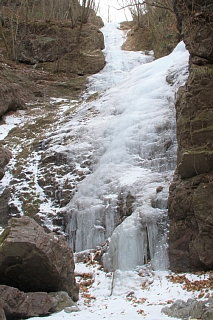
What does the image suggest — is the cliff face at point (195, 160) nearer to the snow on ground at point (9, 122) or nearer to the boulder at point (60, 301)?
the boulder at point (60, 301)

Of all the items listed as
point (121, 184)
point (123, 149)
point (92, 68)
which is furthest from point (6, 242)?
point (92, 68)

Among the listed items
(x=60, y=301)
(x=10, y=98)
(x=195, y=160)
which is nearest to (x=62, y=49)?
(x=10, y=98)

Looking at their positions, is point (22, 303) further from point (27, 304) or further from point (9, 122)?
point (9, 122)

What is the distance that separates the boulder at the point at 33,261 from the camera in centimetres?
516

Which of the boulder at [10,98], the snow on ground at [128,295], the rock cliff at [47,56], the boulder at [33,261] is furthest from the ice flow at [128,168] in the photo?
the rock cliff at [47,56]

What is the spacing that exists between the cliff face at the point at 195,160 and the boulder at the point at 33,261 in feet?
6.80

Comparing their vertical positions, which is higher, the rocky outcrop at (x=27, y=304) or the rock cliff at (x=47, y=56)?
the rock cliff at (x=47, y=56)

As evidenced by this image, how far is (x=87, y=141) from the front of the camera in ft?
34.3

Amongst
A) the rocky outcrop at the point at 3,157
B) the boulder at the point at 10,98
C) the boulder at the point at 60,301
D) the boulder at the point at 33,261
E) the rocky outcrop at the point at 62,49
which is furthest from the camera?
the rocky outcrop at the point at 62,49

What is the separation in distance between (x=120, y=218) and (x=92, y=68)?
12276 mm

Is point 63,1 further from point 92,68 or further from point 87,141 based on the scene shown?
point 87,141

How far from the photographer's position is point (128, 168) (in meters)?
8.90

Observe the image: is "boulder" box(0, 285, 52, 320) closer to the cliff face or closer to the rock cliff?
the cliff face

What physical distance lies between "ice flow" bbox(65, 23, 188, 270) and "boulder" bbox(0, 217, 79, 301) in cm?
144
